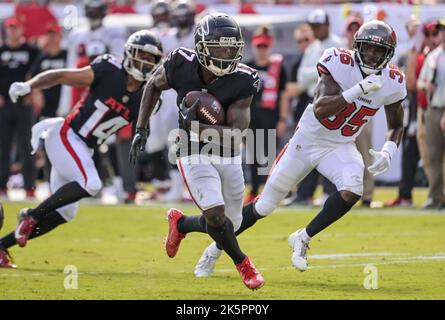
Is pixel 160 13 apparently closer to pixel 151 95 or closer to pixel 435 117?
pixel 435 117

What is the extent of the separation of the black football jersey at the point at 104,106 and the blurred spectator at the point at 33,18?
692 centimetres

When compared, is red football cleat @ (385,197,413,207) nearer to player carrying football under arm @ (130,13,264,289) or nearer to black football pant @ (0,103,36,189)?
black football pant @ (0,103,36,189)

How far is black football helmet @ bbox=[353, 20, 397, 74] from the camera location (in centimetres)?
725

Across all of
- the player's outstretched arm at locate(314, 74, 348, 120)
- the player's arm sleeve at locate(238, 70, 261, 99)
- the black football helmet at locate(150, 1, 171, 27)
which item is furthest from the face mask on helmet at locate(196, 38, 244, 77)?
the black football helmet at locate(150, 1, 171, 27)

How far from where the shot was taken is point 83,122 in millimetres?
8445

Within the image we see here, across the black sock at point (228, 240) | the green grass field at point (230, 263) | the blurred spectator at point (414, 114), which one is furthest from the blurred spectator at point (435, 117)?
the black sock at point (228, 240)

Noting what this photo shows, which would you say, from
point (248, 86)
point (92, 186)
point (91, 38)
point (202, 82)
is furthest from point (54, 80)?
point (91, 38)

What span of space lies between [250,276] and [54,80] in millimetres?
2626

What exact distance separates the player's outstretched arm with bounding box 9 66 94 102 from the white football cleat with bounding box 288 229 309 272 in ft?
7.32

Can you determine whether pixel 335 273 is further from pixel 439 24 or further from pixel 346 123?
pixel 439 24

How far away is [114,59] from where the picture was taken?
876cm

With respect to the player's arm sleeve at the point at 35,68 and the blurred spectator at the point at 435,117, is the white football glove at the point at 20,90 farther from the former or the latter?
the player's arm sleeve at the point at 35,68
